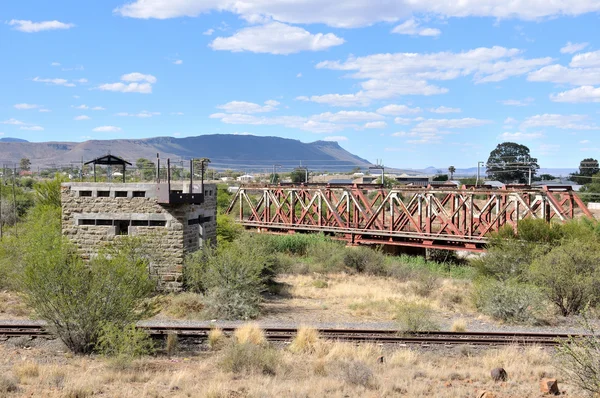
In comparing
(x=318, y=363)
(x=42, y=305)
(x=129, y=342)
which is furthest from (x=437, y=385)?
(x=42, y=305)

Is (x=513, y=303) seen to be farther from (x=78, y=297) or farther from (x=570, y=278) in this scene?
(x=78, y=297)

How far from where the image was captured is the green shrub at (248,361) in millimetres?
12664

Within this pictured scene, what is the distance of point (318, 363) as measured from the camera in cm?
1299

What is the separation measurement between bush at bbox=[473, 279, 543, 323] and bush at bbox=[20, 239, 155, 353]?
1169 centimetres

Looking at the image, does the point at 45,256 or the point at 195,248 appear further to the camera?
the point at 195,248

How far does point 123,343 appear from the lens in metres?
13.5

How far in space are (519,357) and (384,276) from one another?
59.2 feet

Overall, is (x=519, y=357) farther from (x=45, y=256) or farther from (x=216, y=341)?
(x=45, y=256)

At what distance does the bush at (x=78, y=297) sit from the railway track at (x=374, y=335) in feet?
3.81

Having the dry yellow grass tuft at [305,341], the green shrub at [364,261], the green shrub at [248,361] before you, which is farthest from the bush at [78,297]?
the green shrub at [364,261]

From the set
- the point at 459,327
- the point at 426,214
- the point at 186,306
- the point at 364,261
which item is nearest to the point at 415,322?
the point at 459,327

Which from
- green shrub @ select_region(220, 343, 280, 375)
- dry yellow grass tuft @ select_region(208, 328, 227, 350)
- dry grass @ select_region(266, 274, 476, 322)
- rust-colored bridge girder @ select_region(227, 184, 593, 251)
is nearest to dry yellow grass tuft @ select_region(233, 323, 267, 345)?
dry yellow grass tuft @ select_region(208, 328, 227, 350)

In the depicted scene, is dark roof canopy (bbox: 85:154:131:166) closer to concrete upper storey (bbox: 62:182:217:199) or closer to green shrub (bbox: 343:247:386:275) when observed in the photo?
concrete upper storey (bbox: 62:182:217:199)

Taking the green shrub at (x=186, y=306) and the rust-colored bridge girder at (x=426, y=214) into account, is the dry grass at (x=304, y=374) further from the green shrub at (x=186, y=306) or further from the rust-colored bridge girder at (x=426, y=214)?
the rust-colored bridge girder at (x=426, y=214)
